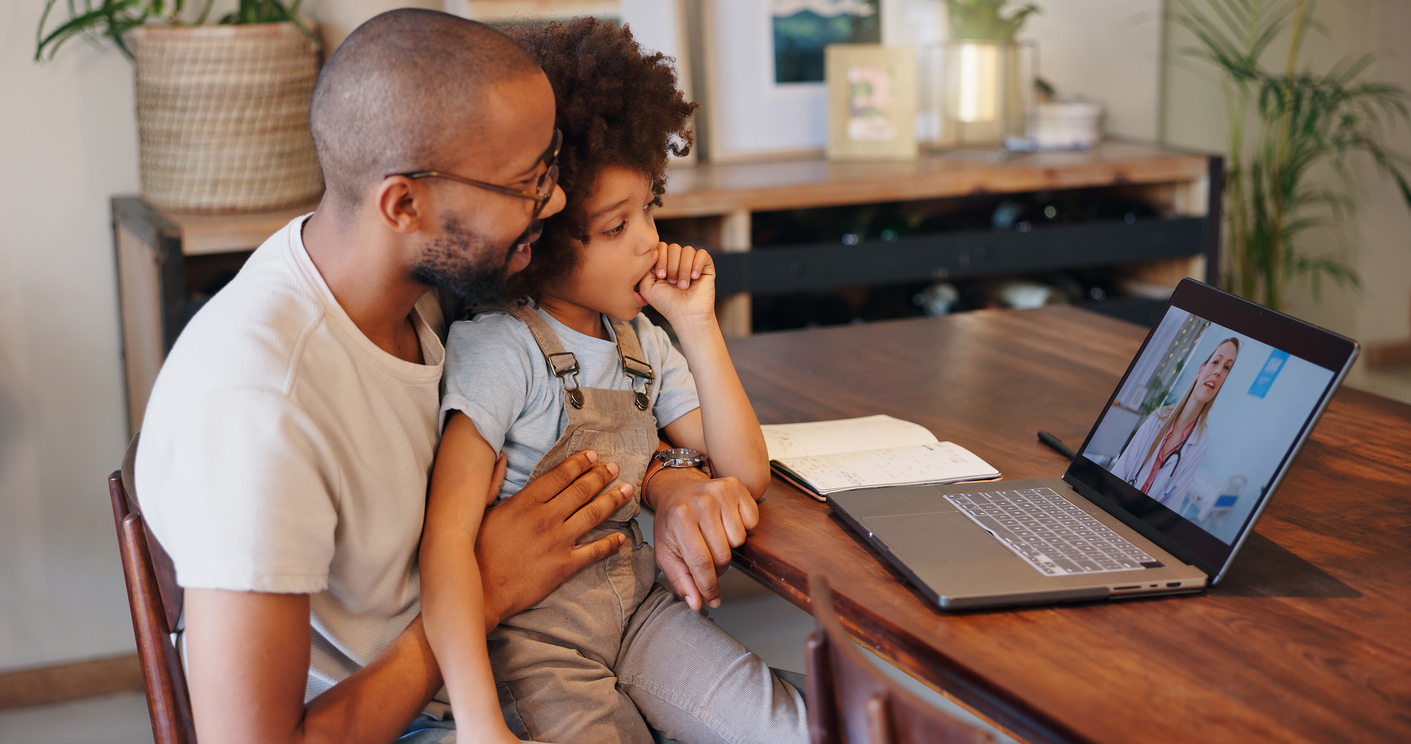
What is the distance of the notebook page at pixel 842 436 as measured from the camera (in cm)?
149

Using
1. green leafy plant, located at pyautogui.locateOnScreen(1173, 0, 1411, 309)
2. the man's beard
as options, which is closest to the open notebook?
the man's beard

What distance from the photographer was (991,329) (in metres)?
2.14

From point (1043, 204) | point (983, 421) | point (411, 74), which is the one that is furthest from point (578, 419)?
point (1043, 204)

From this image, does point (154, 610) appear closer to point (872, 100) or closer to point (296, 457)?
point (296, 457)

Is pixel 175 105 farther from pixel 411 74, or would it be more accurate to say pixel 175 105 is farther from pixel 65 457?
pixel 411 74

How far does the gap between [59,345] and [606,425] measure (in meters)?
1.80

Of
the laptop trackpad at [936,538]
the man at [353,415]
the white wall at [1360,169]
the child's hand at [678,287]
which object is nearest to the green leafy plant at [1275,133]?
the white wall at [1360,169]

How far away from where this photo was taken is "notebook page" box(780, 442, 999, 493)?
135 centimetres

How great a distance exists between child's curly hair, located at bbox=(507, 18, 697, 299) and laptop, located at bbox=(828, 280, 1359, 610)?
429 mm

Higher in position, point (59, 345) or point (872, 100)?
point (872, 100)

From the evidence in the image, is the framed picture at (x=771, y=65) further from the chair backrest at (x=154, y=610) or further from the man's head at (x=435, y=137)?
the chair backrest at (x=154, y=610)

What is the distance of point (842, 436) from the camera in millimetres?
1528

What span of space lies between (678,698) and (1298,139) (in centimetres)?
319

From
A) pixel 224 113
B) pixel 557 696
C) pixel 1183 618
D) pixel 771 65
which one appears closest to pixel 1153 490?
pixel 1183 618
